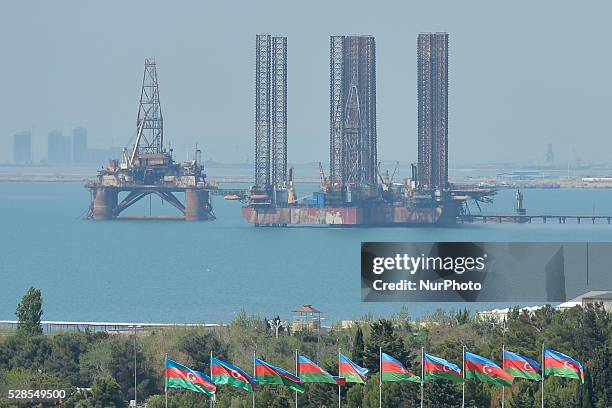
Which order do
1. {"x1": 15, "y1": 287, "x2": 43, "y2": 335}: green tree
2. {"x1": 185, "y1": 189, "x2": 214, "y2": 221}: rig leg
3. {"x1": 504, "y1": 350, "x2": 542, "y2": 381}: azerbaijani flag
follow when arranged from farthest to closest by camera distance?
{"x1": 185, "y1": 189, "x2": 214, "y2": 221}: rig leg, {"x1": 15, "y1": 287, "x2": 43, "y2": 335}: green tree, {"x1": 504, "y1": 350, "x2": 542, "y2": 381}: azerbaijani flag

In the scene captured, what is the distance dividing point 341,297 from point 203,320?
40.9 feet

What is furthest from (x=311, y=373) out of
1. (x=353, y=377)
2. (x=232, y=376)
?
(x=232, y=376)

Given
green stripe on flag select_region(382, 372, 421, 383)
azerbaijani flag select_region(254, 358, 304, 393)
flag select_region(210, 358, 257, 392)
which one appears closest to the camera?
flag select_region(210, 358, 257, 392)

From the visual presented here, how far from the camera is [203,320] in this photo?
67.4m

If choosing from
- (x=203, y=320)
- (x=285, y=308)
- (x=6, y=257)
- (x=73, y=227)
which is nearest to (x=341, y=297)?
(x=285, y=308)

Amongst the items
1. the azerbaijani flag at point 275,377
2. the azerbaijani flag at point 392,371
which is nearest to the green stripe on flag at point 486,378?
the azerbaijani flag at point 392,371

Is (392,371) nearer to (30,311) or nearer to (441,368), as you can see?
(441,368)

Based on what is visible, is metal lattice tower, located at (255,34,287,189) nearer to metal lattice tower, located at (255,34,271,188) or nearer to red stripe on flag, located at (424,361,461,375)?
metal lattice tower, located at (255,34,271,188)

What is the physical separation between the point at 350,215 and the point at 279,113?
24.6ft

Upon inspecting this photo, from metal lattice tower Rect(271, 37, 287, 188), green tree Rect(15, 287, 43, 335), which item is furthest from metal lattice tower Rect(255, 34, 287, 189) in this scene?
green tree Rect(15, 287, 43, 335)

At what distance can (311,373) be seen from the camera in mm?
Result: 35375

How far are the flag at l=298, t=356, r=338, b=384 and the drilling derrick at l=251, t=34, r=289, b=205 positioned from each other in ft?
306

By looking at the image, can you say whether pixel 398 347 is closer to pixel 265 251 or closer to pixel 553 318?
pixel 553 318

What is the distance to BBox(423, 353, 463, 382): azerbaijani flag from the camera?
35281 millimetres
